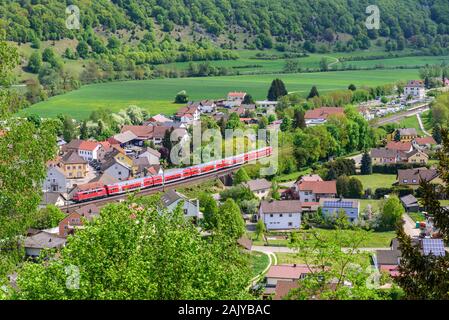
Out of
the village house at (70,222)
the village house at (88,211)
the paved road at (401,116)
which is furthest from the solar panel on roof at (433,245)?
the paved road at (401,116)

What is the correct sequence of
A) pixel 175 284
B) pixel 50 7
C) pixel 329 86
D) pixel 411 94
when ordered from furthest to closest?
pixel 50 7 → pixel 329 86 → pixel 411 94 → pixel 175 284

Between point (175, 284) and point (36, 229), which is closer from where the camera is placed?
point (175, 284)

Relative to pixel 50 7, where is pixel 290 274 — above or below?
below

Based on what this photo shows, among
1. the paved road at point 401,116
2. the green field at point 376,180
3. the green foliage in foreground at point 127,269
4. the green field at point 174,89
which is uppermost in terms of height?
the green foliage in foreground at point 127,269

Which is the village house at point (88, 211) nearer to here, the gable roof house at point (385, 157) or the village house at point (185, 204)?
the village house at point (185, 204)

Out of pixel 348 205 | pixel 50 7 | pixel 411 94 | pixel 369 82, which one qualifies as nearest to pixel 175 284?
pixel 348 205

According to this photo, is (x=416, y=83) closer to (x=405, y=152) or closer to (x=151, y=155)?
(x=405, y=152)

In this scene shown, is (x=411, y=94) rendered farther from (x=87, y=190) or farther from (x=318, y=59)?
(x=87, y=190)
